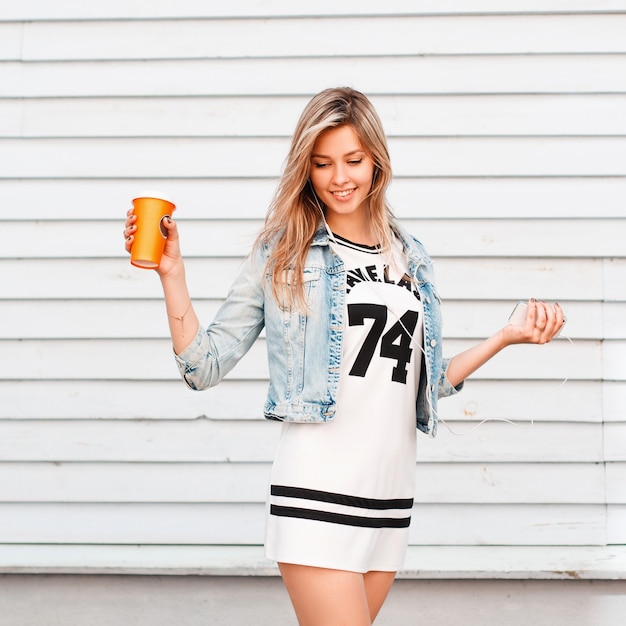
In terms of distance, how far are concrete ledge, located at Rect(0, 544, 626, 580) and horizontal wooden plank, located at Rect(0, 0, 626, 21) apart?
2.26 meters

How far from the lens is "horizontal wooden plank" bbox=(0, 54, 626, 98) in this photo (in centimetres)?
356

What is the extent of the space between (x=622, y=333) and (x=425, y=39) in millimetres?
1497

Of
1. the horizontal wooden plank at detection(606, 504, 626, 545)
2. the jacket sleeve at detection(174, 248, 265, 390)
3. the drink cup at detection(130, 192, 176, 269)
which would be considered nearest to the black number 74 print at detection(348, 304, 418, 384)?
the jacket sleeve at detection(174, 248, 265, 390)

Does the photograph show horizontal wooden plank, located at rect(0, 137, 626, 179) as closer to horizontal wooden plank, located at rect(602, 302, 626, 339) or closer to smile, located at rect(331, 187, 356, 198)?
horizontal wooden plank, located at rect(602, 302, 626, 339)

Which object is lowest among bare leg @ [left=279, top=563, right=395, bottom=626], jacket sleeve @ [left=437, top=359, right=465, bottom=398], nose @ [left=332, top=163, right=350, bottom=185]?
bare leg @ [left=279, top=563, right=395, bottom=626]

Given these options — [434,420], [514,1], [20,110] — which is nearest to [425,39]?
[514,1]

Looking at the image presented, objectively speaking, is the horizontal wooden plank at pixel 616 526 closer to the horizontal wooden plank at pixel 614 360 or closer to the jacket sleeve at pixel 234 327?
the horizontal wooden plank at pixel 614 360

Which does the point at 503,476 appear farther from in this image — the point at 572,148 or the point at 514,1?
the point at 514,1

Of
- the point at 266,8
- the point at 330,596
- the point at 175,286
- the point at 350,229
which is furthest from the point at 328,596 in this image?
the point at 266,8

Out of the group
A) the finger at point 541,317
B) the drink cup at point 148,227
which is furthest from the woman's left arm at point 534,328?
the drink cup at point 148,227

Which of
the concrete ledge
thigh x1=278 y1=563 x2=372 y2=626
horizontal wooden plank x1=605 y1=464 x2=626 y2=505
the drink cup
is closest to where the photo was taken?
the drink cup

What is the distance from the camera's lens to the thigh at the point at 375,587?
2.11 m

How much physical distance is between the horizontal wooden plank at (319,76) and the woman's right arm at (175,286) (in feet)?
6.09

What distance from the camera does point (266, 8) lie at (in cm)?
358
